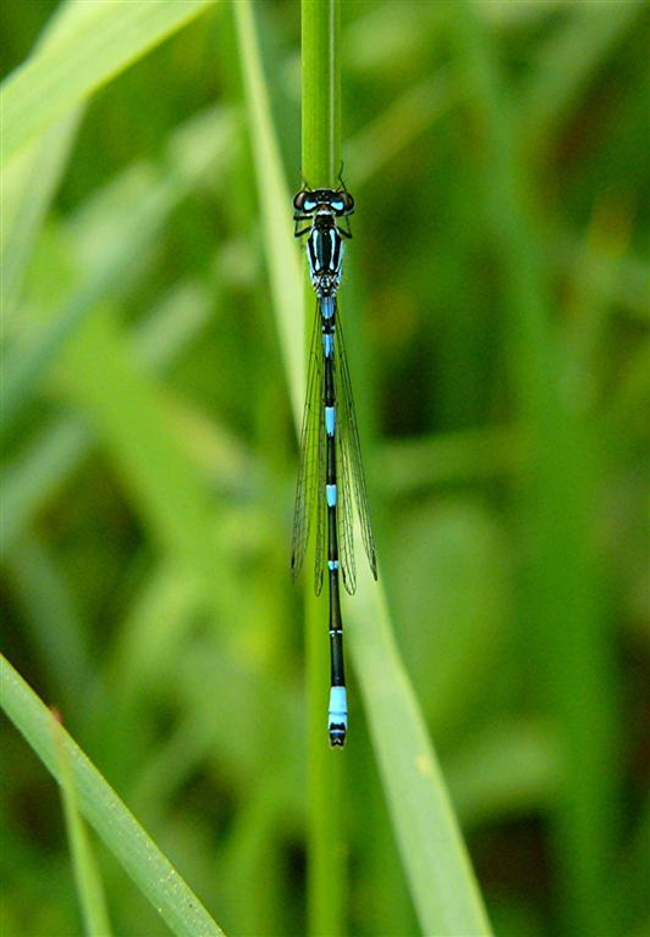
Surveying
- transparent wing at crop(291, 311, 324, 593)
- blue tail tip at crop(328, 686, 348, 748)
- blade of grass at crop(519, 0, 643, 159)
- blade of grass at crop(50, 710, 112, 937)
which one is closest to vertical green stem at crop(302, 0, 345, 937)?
blue tail tip at crop(328, 686, 348, 748)

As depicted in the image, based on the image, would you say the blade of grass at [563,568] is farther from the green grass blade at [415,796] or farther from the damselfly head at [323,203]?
the green grass blade at [415,796]

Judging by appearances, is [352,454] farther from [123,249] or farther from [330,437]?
[123,249]

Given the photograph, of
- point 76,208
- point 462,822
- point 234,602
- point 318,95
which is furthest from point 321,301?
point 76,208

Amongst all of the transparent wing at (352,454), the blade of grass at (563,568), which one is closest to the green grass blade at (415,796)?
the transparent wing at (352,454)

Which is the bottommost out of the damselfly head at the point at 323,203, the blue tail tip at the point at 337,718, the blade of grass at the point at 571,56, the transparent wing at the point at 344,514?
the blue tail tip at the point at 337,718

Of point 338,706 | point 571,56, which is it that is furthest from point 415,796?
point 571,56

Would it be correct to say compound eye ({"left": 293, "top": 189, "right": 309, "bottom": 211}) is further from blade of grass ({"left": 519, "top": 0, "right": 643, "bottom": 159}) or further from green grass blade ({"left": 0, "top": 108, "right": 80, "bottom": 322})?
blade of grass ({"left": 519, "top": 0, "right": 643, "bottom": 159})

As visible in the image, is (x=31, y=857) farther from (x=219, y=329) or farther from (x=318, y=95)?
(x=318, y=95)
